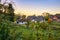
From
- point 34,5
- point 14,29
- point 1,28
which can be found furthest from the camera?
point 34,5

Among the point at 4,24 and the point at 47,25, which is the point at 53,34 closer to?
the point at 47,25

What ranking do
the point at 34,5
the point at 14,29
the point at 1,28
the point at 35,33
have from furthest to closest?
the point at 34,5 → the point at 35,33 → the point at 14,29 → the point at 1,28

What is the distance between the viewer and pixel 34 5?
3.18m

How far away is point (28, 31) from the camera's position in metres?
2.95

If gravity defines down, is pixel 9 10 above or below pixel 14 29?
above

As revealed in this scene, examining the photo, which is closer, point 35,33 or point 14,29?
point 14,29

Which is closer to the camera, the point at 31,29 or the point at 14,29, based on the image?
the point at 14,29

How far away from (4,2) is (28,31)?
1.99 feet

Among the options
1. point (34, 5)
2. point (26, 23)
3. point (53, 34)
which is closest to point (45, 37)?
point (53, 34)

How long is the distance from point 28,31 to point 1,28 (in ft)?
2.03

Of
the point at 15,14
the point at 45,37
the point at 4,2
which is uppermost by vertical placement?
the point at 4,2

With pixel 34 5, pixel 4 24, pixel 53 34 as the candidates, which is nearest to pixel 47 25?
pixel 53 34

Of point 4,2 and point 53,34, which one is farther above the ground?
point 4,2

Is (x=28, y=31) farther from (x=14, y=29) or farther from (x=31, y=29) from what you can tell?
(x=14, y=29)
